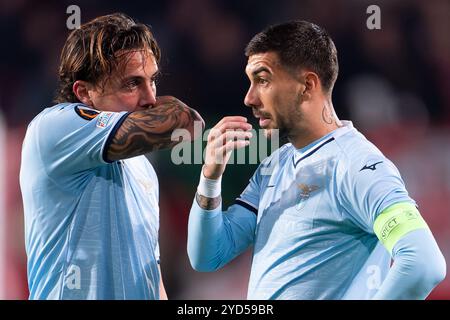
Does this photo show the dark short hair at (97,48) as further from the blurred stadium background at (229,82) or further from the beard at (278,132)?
the blurred stadium background at (229,82)

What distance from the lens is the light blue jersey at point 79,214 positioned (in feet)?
7.95

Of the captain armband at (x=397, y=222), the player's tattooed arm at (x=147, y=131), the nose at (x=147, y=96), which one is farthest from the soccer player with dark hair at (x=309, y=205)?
the nose at (x=147, y=96)

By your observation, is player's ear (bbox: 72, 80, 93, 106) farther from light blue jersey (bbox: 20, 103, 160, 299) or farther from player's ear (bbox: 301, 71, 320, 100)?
player's ear (bbox: 301, 71, 320, 100)

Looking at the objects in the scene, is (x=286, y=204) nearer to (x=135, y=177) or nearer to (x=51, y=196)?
(x=135, y=177)

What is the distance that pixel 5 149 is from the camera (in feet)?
13.6

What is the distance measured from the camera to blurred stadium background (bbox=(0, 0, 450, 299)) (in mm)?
3994

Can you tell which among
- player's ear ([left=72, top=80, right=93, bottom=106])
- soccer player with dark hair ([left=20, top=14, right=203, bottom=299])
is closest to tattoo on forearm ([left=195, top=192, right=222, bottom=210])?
soccer player with dark hair ([left=20, top=14, right=203, bottom=299])

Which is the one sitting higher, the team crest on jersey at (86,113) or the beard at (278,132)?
the team crest on jersey at (86,113)

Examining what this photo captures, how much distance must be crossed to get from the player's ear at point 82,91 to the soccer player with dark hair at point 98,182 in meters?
0.02

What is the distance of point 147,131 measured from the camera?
2.35m

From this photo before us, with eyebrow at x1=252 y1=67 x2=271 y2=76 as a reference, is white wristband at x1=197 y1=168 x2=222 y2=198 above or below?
below

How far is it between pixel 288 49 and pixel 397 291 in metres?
0.99

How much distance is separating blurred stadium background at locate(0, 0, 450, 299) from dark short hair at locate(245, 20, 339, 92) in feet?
4.54
